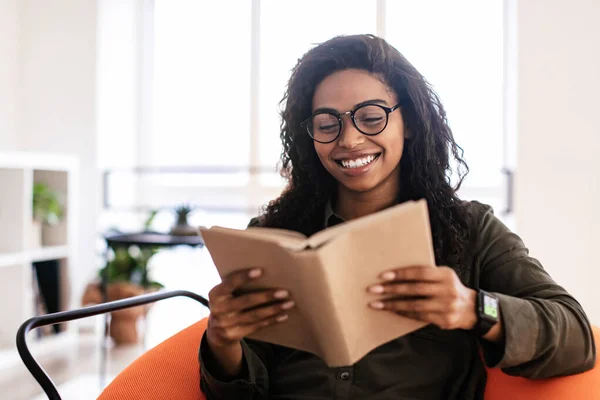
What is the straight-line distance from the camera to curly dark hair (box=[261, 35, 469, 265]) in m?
1.15

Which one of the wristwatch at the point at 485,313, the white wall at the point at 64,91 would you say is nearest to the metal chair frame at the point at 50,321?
the wristwatch at the point at 485,313

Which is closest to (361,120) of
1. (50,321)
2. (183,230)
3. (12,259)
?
(50,321)

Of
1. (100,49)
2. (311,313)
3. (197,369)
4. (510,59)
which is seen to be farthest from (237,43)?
(311,313)

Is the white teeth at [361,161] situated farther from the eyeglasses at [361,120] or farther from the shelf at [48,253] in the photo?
the shelf at [48,253]

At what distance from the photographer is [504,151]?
3436mm

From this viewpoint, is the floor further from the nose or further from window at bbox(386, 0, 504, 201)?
the nose

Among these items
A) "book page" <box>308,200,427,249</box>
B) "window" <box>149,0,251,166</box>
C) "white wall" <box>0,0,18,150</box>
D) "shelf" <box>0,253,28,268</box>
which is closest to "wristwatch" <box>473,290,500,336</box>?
"book page" <box>308,200,427,249</box>

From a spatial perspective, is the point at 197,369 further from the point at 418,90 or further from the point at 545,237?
the point at 545,237

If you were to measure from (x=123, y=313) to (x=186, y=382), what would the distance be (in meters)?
2.37

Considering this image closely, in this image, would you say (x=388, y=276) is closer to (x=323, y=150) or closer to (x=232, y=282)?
(x=232, y=282)

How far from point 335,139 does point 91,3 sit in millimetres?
3213

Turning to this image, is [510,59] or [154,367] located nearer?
[154,367]

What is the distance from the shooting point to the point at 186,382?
3.98ft

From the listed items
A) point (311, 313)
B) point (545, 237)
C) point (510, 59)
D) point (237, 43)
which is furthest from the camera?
point (237, 43)
